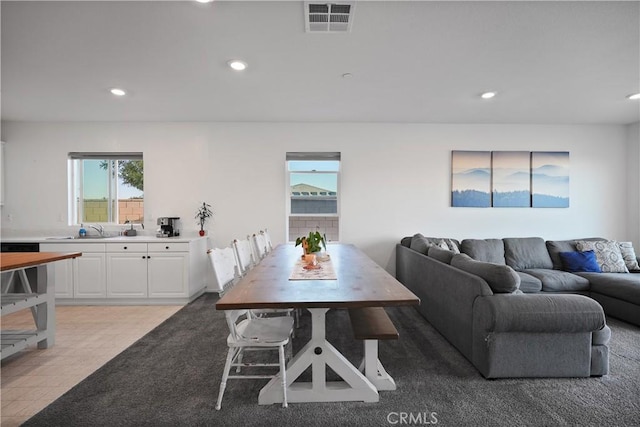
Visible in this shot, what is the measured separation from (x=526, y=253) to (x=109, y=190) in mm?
6132

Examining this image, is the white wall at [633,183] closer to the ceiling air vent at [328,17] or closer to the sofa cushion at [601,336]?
the sofa cushion at [601,336]

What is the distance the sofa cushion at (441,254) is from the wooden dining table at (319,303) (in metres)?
1.02

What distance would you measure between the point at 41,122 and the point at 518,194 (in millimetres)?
7146

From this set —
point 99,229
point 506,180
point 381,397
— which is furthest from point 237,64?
point 506,180

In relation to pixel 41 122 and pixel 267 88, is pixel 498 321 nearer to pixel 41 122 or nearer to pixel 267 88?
pixel 267 88

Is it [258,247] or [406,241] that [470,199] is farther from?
[258,247]

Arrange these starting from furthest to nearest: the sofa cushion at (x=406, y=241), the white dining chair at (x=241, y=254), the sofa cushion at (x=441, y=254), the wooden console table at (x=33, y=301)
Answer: the sofa cushion at (x=406, y=241), the sofa cushion at (x=441, y=254), the white dining chair at (x=241, y=254), the wooden console table at (x=33, y=301)

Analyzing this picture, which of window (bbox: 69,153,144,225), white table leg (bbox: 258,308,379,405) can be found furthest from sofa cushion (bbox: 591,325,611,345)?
window (bbox: 69,153,144,225)

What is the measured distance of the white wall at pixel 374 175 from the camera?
4273 mm

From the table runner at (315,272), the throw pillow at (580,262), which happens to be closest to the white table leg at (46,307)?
the table runner at (315,272)

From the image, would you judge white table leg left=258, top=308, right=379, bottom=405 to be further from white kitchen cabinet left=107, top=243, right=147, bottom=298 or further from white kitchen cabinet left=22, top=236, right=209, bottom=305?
white kitchen cabinet left=107, top=243, right=147, bottom=298

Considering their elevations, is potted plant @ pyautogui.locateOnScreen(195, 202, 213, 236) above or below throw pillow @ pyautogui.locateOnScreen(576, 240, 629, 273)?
above

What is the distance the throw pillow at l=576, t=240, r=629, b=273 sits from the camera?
3.62 meters

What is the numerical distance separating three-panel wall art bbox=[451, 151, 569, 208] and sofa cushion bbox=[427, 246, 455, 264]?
62.4 inches
